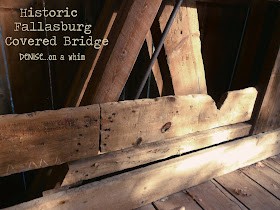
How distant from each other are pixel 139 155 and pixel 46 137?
665mm

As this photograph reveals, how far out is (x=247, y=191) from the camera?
6.45ft

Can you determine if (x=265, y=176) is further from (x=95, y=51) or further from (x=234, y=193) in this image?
(x=95, y=51)

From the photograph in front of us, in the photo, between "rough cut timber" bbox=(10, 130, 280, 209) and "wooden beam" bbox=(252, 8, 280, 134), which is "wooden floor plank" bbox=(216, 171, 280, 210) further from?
"wooden beam" bbox=(252, 8, 280, 134)

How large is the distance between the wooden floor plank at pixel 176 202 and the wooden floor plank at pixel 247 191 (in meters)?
0.41

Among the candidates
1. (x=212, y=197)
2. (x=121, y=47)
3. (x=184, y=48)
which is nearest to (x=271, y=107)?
(x=212, y=197)

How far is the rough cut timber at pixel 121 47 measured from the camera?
3.89 ft

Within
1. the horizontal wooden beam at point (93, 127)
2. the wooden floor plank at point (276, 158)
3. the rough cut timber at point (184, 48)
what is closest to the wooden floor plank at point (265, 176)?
the wooden floor plank at point (276, 158)

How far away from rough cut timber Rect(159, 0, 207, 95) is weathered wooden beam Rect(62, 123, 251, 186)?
1.37 ft

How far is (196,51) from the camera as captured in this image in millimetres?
1554

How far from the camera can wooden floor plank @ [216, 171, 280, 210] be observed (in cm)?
184

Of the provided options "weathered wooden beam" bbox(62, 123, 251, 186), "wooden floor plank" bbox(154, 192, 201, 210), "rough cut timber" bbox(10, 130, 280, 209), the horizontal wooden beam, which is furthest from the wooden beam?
"wooden floor plank" bbox(154, 192, 201, 210)

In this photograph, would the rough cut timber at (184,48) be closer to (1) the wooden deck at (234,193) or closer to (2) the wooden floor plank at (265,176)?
(1) the wooden deck at (234,193)

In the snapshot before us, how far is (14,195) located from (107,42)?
1.65 m

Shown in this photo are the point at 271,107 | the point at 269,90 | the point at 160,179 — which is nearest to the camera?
the point at 160,179
